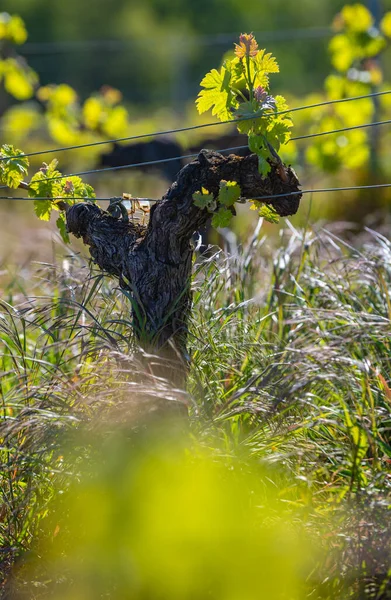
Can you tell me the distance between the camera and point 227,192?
2582mm

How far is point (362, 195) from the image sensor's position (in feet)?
27.0

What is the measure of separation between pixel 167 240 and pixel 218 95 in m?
0.50

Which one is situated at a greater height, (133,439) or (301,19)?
(301,19)

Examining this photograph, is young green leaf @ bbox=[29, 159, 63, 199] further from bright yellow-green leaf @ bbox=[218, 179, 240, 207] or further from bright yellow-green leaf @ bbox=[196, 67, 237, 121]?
bright yellow-green leaf @ bbox=[218, 179, 240, 207]

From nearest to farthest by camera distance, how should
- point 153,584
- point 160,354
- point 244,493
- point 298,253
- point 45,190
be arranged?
point 153,584 < point 244,493 < point 160,354 < point 45,190 < point 298,253

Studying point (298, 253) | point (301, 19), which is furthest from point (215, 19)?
point (298, 253)

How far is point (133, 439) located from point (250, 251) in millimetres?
A: 1704

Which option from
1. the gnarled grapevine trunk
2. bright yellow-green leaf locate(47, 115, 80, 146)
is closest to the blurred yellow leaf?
bright yellow-green leaf locate(47, 115, 80, 146)

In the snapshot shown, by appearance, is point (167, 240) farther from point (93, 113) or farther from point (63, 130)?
point (63, 130)

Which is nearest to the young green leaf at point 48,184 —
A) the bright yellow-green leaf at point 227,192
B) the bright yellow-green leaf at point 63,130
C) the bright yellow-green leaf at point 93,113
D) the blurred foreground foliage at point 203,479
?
the blurred foreground foliage at point 203,479

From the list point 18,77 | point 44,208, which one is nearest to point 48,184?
point 44,208

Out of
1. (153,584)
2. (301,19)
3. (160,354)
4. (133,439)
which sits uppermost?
(301,19)

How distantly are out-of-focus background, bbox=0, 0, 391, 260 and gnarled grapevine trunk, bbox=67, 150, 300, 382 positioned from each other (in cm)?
205

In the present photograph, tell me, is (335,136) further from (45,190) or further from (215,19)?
(215,19)
